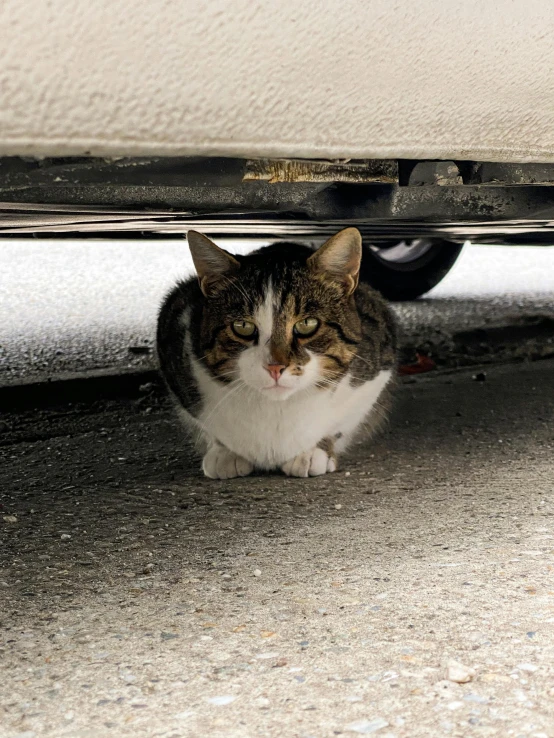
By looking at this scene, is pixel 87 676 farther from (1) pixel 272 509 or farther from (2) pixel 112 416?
(2) pixel 112 416

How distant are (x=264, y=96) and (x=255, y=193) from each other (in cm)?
63

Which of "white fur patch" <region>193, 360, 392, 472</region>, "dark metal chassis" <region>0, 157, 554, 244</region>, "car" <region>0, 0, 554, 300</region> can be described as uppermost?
"car" <region>0, 0, 554, 300</region>

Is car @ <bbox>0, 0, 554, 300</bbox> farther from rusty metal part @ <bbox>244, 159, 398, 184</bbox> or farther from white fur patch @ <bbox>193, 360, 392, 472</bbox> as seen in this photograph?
white fur patch @ <bbox>193, 360, 392, 472</bbox>

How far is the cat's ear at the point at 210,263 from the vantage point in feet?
6.24

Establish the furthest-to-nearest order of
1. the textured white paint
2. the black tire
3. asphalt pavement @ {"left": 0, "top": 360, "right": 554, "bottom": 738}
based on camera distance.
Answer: the black tire → asphalt pavement @ {"left": 0, "top": 360, "right": 554, "bottom": 738} → the textured white paint

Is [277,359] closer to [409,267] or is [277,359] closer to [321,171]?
[321,171]

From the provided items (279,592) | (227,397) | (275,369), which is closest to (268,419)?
(227,397)

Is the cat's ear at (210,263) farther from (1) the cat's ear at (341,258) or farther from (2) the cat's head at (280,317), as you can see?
(1) the cat's ear at (341,258)

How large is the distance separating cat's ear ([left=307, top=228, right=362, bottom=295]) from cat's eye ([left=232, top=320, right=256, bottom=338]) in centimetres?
19

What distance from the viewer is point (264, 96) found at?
3.06 ft

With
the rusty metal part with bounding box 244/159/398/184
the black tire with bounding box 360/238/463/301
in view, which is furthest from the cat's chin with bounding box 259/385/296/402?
the black tire with bounding box 360/238/463/301

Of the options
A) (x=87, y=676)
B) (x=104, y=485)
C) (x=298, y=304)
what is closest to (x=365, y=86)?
(x=87, y=676)

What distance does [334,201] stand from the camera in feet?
5.44

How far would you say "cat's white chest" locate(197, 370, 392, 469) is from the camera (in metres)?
1.98
